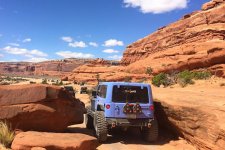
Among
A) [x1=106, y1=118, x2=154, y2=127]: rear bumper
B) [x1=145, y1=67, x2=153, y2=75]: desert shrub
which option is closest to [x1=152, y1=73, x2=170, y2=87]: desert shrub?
[x1=145, y1=67, x2=153, y2=75]: desert shrub

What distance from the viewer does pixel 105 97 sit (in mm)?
10641

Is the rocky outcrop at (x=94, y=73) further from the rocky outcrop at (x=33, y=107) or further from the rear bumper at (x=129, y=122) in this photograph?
the rocky outcrop at (x=33, y=107)

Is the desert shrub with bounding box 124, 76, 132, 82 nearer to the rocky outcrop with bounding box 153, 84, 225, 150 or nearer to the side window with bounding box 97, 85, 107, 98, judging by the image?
the side window with bounding box 97, 85, 107, 98

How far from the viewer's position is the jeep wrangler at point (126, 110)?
10.2 meters

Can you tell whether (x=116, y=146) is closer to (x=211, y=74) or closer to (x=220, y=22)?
(x=211, y=74)

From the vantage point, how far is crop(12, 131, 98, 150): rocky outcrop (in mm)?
7738

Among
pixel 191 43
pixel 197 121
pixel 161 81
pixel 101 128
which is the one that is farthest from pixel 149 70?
pixel 197 121

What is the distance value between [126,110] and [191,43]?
156ft

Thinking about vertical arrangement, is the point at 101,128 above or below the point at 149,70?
below

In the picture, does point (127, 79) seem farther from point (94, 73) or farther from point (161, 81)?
point (94, 73)

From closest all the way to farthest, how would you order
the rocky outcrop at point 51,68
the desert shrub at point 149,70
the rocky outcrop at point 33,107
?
1. the rocky outcrop at point 33,107
2. the desert shrub at point 149,70
3. the rocky outcrop at point 51,68

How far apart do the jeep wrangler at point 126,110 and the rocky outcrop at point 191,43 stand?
1414 inches

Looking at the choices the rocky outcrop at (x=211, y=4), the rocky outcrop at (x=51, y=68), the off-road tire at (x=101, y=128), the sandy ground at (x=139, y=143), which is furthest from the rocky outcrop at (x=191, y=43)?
the rocky outcrop at (x=51, y=68)

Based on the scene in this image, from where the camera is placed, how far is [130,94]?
34.6ft
